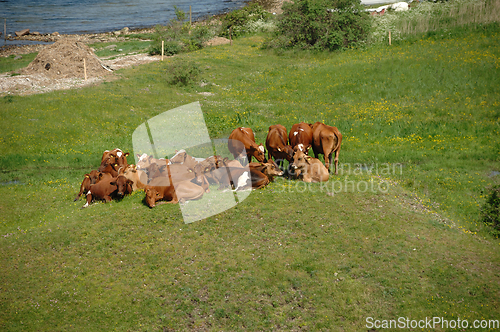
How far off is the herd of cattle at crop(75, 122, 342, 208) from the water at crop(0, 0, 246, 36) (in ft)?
200

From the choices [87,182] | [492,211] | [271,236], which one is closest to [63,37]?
[87,182]

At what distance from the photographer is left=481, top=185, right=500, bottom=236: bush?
12.1 metres

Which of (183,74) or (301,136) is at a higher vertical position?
(183,74)

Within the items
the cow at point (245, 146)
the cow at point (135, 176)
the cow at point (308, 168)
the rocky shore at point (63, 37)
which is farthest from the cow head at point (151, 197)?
the rocky shore at point (63, 37)

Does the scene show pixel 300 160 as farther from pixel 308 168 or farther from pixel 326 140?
pixel 326 140

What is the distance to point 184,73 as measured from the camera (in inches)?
1219

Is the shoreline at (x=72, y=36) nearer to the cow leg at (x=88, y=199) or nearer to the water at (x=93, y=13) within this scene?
the water at (x=93, y=13)

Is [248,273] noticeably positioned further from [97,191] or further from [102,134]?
[102,134]

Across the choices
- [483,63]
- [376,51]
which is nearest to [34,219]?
[483,63]

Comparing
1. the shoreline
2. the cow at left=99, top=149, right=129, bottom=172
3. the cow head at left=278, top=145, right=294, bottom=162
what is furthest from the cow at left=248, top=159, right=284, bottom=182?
the shoreline

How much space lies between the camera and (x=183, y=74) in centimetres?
3089

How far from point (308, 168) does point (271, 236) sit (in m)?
4.43

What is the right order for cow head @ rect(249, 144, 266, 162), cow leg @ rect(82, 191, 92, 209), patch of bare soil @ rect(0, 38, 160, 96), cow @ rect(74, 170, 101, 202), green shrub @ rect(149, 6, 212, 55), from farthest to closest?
green shrub @ rect(149, 6, 212, 55), patch of bare soil @ rect(0, 38, 160, 96), cow head @ rect(249, 144, 266, 162), cow @ rect(74, 170, 101, 202), cow leg @ rect(82, 191, 92, 209)

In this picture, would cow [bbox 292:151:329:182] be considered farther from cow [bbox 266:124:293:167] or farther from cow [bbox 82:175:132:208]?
cow [bbox 82:175:132:208]
